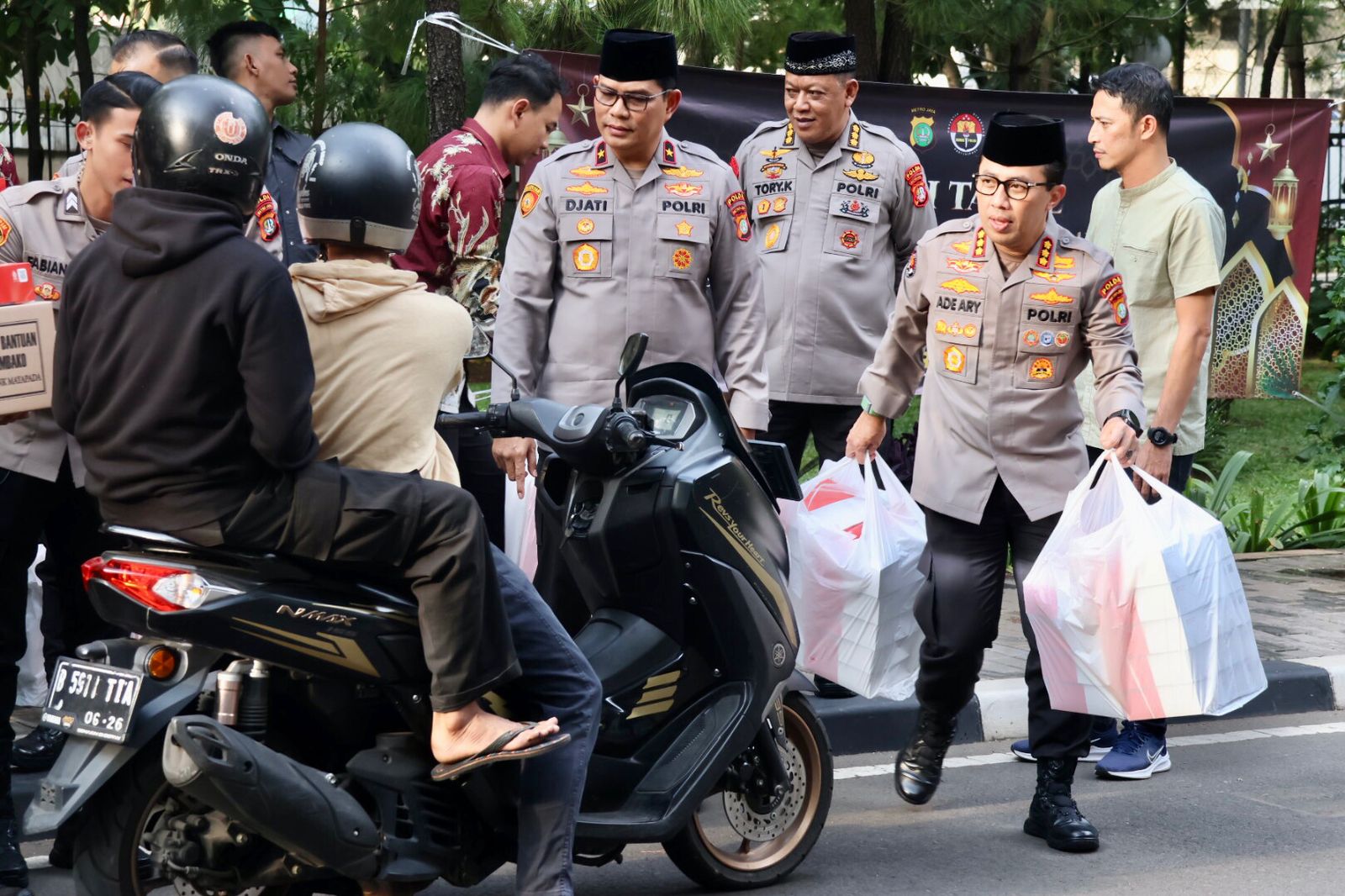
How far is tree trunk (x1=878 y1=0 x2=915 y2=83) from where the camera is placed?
11.2 m

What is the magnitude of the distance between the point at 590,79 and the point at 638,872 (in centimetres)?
414

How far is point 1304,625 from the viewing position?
7098mm

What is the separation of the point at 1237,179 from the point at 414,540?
6.65 m

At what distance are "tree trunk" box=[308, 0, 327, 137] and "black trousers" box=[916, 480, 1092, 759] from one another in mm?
5369

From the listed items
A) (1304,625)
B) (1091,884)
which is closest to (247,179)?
(1091,884)

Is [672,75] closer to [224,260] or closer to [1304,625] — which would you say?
[224,260]

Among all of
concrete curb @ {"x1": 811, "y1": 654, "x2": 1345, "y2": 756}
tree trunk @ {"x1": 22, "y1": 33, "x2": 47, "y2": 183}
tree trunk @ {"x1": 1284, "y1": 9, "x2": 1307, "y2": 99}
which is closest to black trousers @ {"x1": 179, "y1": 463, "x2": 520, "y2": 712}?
concrete curb @ {"x1": 811, "y1": 654, "x2": 1345, "y2": 756}

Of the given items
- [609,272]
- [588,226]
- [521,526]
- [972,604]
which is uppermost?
[588,226]

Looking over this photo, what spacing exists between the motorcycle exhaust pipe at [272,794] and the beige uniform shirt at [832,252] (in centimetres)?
299

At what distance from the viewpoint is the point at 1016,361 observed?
15.6ft

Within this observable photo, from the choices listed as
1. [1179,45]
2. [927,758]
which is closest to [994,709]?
[927,758]

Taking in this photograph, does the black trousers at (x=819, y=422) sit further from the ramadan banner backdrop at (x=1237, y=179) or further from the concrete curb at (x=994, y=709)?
the ramadan banner backdrop at (x=1237, y=179)

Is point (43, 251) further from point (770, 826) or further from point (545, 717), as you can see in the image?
point (770, 826)

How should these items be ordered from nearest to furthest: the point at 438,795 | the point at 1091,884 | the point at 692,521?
the point at 438,795
the point at 692,521
the point at 1091,884
